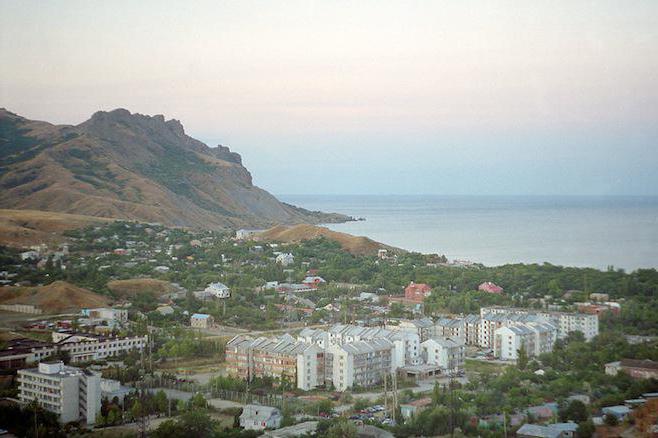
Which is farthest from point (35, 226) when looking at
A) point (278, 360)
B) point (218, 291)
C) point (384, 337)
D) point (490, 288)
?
point (384, 337)

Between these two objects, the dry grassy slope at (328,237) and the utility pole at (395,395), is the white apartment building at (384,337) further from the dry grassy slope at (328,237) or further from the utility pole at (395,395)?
the dry grassy slope at (328,237)

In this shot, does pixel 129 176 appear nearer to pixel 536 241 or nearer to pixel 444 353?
pixel 536 241

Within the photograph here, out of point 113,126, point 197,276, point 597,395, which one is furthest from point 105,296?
point 113,126

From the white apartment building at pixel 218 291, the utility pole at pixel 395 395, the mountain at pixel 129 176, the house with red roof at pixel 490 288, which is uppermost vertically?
the mountain at pixel 129 176

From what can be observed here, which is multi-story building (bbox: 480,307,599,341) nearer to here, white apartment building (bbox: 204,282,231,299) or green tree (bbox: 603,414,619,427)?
green tree (bbox: 603,414,619,427)

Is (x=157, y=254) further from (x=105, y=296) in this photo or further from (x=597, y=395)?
(x=597, y=395)

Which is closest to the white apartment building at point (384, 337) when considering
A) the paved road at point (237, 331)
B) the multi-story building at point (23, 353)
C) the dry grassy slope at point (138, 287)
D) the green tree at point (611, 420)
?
the paved road at point (237, 331)
